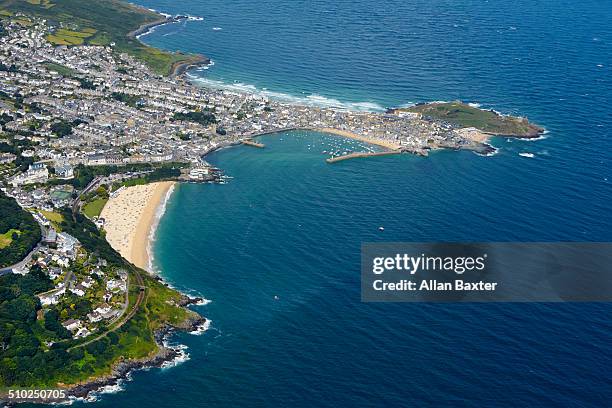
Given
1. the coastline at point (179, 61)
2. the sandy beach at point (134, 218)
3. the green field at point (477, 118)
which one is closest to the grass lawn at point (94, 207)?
the sandy beach at point (134, 218)

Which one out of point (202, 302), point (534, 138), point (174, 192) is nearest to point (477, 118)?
point (534, 138)

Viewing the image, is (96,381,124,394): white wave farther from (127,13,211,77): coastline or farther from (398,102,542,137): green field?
(127,13,211,77): coastline

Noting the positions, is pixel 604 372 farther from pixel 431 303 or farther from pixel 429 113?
pixel 429 113

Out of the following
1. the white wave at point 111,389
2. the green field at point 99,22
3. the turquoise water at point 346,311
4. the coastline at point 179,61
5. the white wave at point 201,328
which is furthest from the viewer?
the green field at point 99,22

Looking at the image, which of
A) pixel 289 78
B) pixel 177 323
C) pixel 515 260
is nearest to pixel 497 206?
pixel 515 260

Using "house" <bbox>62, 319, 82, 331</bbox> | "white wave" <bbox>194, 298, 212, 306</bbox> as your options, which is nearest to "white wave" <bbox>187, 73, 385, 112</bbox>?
"white wave" <bbox>194, 298, 212, 306</bbox>

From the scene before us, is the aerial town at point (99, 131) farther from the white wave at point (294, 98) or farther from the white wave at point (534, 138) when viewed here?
the white wave at point (534, 138)
